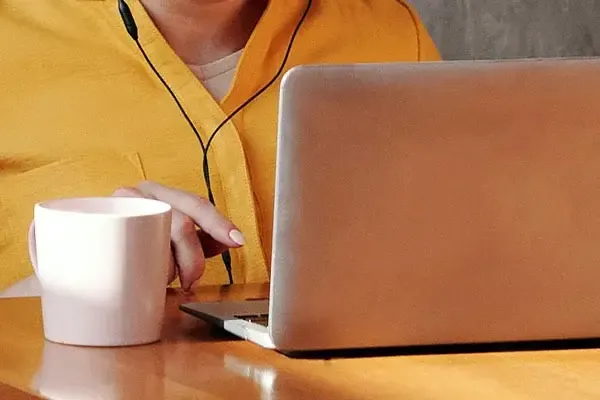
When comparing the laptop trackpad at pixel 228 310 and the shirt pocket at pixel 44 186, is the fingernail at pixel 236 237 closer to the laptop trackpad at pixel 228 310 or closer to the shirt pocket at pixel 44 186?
the laptop trackpad at pixel 228 310

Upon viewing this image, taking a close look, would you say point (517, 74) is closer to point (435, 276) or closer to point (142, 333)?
point (435, 276)

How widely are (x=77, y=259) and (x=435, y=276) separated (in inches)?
10.1

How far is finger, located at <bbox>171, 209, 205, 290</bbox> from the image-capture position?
104 cm

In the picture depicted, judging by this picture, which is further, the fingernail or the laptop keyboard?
the fingernail

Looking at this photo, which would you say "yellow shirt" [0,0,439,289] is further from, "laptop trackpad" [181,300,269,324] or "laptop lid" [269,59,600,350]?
"laptop lid" [269,59,600,350]

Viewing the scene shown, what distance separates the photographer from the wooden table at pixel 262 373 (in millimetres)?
761

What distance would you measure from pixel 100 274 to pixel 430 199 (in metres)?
0.24

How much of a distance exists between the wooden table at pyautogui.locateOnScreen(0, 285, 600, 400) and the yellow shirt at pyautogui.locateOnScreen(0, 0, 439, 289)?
52 centimetres

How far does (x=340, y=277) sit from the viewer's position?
81cm

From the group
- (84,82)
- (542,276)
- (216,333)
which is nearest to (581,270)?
(542,276)

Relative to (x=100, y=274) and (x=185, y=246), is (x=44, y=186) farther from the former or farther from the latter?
(x=100, y=274)

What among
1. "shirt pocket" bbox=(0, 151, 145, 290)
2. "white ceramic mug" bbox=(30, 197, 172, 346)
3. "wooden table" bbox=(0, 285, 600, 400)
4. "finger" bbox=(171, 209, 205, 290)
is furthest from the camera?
"shirt pocket" bbox=(0, 151, 145, 290)

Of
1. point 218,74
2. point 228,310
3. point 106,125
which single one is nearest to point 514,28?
point 218,74

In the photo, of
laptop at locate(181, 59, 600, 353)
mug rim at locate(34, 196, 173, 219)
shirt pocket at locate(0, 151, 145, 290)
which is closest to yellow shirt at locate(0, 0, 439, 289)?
shirt pocket at locate(0, 151, 145, 290)
